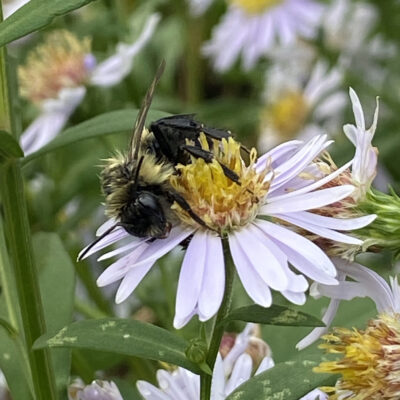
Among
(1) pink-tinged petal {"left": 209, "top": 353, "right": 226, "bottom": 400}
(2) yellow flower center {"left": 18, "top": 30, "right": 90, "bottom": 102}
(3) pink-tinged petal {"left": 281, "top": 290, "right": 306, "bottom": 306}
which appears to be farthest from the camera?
(2) yellow flower center {"left": 18, "top": 30, "right": 90, "bottom": 102}

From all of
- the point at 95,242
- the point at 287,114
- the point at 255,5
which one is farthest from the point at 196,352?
the point at 255,5

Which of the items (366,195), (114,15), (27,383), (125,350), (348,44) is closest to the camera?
(125,350)

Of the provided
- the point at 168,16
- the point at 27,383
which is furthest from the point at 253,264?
the point at 168,16

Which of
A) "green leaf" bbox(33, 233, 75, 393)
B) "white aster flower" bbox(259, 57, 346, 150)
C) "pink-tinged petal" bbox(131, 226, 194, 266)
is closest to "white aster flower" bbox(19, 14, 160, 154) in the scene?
"green leaf" bbox(33, 233, 75, 393)

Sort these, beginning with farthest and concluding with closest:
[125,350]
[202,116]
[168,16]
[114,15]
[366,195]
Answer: [168,16] → [202,116] → [114,15] → [366,195] → [125,350]

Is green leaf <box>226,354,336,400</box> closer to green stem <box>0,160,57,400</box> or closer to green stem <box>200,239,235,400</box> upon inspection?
green stem <box>200,239,235,400</box>

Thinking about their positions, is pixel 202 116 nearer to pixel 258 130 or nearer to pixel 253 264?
pixel 258 130

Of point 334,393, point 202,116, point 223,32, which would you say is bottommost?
point 334,393
